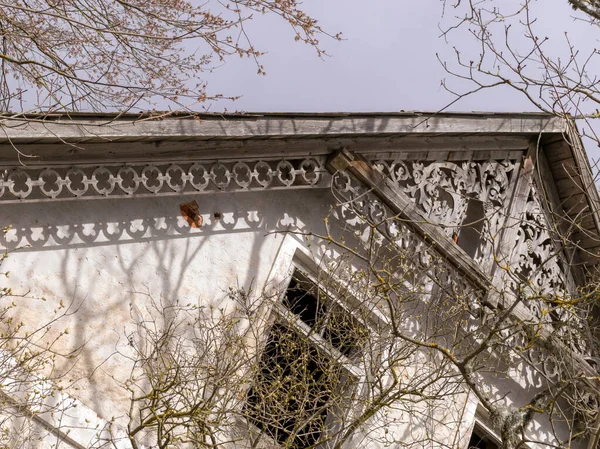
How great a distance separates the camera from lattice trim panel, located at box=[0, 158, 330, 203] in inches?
274

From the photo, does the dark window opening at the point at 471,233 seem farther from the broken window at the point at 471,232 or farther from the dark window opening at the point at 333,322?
the dark window opening at the point at 333,322

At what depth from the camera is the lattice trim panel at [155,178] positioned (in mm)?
6957

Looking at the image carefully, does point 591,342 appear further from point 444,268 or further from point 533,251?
point 444,268

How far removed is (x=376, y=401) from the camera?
6719mm

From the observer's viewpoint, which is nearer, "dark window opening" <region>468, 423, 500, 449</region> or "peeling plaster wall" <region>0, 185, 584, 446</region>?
"peeling plaster wall" <region>0, 185, 584, 446</region>

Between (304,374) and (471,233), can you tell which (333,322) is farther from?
(471,233)

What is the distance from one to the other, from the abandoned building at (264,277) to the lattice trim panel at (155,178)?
0.02 m

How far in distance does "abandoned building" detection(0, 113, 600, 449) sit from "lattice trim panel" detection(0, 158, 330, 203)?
20 mm

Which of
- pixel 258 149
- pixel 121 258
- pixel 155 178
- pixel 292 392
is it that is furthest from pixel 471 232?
pixel 121 258

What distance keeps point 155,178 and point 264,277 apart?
132cm

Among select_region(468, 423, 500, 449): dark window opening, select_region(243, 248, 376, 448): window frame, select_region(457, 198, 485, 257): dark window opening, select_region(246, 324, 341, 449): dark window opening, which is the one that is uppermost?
select_region(457, 198, 485, 257): dark window opening

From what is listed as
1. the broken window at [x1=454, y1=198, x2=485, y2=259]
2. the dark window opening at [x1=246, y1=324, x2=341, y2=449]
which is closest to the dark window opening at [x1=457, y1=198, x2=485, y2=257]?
the broken window at [x1=454, y1=198, x2=485, y2=259]

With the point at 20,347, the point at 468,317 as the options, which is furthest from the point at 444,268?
the point at 20,347

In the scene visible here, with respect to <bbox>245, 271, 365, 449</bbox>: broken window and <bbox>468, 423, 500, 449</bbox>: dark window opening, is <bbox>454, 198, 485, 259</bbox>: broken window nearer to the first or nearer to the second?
<bbox>468, 423, 500, 449</bbox>: dark window opening
